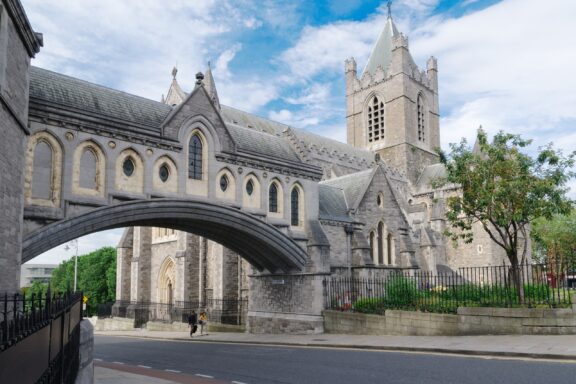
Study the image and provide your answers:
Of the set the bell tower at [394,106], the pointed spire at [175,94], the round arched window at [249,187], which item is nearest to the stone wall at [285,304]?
the round arched window at [249,187]

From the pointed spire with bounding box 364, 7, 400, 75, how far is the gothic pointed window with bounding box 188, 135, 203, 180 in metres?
52.8

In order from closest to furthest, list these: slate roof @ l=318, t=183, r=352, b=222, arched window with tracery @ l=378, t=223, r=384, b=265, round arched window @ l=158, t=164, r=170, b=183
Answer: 1. round arched window @ l=158, t=164, r=170, b=183
2. slate roof @ l=318, t=183, r=352, b=222
3. arched window with tracery @ l=378, t=223, r=384, b=265

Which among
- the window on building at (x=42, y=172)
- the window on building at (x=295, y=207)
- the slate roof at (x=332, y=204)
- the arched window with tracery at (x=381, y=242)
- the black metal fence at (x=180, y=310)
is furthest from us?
the black metal fence at (x=180, y=310)

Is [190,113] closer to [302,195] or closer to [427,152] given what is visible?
[302,195]

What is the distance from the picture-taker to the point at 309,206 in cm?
2316

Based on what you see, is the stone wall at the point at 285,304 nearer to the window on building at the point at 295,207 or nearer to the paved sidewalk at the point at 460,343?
the paved sidewalk at the point at 460,343

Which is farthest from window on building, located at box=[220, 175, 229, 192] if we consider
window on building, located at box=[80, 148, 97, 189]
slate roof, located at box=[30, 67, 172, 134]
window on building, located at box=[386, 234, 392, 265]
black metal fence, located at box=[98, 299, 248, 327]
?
black metal fence, located at box=[98, 299, 248, 327]

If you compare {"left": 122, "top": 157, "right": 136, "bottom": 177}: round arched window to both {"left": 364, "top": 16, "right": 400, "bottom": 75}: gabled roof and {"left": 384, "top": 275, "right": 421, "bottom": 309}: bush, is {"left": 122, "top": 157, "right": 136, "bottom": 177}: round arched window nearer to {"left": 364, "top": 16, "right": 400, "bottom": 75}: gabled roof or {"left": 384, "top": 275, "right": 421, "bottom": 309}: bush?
{"left": 384, "top": 275, "right": 421, "bottom": 309}: bush

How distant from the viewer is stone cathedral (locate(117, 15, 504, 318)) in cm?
2067

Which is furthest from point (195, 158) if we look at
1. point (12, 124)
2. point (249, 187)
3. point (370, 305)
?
point (370, 305)

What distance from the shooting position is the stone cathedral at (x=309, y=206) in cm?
2067

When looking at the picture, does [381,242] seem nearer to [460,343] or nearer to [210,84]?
[460,343]

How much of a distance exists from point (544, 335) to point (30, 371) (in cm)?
1478

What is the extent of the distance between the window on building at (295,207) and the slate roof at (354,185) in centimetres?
438
